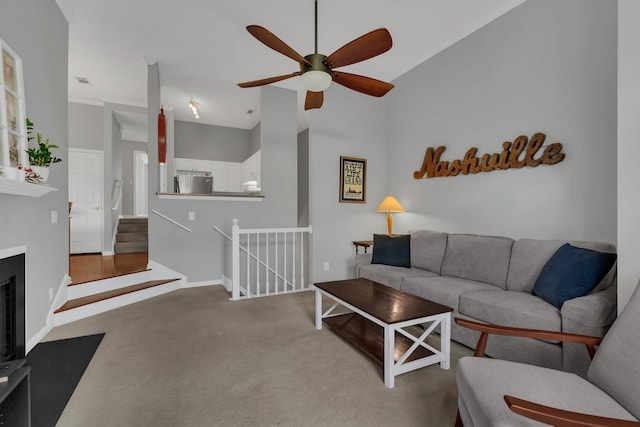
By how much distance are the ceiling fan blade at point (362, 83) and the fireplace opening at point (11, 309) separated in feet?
8.77

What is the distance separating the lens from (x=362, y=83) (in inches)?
102

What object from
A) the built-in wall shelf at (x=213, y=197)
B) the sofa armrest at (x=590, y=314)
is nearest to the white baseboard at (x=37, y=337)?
the built-in wall shelf at (x=213, y=197)

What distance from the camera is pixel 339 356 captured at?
2.30m

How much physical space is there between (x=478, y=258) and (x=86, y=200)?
6.40 meters

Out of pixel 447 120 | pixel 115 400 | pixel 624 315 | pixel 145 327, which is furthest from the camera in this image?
pixel 447 120

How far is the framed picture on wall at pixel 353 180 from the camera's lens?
14.6ft

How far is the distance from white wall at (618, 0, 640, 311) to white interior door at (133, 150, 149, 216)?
8.15m

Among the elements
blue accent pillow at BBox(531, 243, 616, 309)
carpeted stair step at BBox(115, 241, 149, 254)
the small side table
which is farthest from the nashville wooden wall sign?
carpeted stair step at BBox(115, 241, 149, 254)

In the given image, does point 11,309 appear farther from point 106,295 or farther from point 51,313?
point 106,295

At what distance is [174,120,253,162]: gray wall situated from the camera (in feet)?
21.0

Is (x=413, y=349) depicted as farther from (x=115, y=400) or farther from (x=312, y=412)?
(x=115, y=400)

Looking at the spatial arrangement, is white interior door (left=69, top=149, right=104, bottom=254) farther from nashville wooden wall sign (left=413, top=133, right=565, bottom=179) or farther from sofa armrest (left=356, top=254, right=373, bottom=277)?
nashville wooden wall sign (left=413, top=133, right=565, bottom=179)

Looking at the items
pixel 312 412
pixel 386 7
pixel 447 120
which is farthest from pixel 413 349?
pixel 386 7

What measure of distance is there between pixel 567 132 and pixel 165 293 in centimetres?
474
